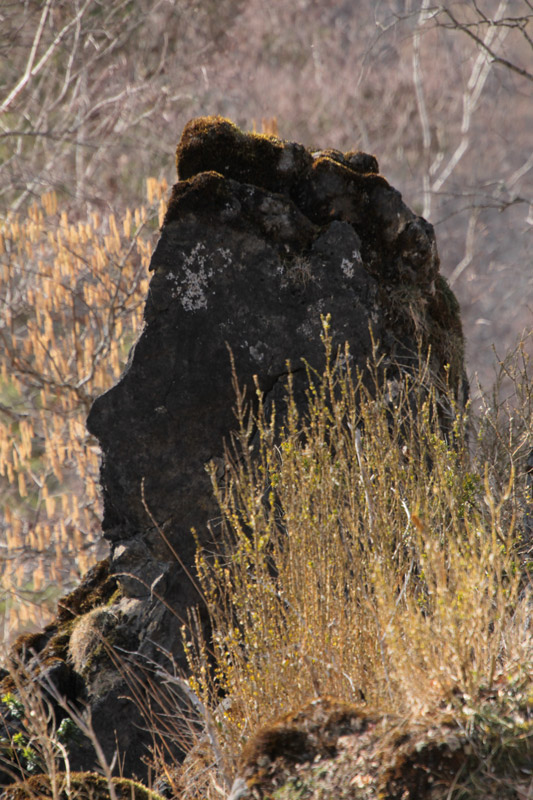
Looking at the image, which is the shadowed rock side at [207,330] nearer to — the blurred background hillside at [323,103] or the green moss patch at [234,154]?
the green moss patch at [234,154]

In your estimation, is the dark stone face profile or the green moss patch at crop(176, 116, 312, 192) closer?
the dark stone face profile

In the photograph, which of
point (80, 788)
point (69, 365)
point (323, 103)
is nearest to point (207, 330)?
point (80, 788)

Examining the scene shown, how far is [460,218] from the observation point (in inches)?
683

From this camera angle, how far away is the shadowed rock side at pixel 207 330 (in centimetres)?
404

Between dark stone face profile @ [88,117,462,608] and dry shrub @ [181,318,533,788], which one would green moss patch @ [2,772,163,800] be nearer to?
dry shrub @ [181,318,533,788]

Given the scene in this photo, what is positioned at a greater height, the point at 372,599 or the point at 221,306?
the point at 221,306

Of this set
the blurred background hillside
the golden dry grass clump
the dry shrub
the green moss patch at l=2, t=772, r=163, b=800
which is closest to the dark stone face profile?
the dry shrub

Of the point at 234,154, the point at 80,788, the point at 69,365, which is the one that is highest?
the point at 234,154

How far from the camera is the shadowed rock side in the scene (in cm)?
404

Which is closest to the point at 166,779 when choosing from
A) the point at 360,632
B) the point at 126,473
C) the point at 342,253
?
the point at 360,632

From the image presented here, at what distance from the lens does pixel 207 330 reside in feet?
13.3

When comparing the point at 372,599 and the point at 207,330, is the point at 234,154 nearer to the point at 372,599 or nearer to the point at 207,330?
the point at 207,330

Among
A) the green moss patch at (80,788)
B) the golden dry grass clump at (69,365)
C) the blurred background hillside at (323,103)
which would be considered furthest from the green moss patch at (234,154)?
the blurred background hillside at (323,103)

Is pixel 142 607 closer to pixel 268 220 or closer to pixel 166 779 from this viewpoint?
pixel 166 779
